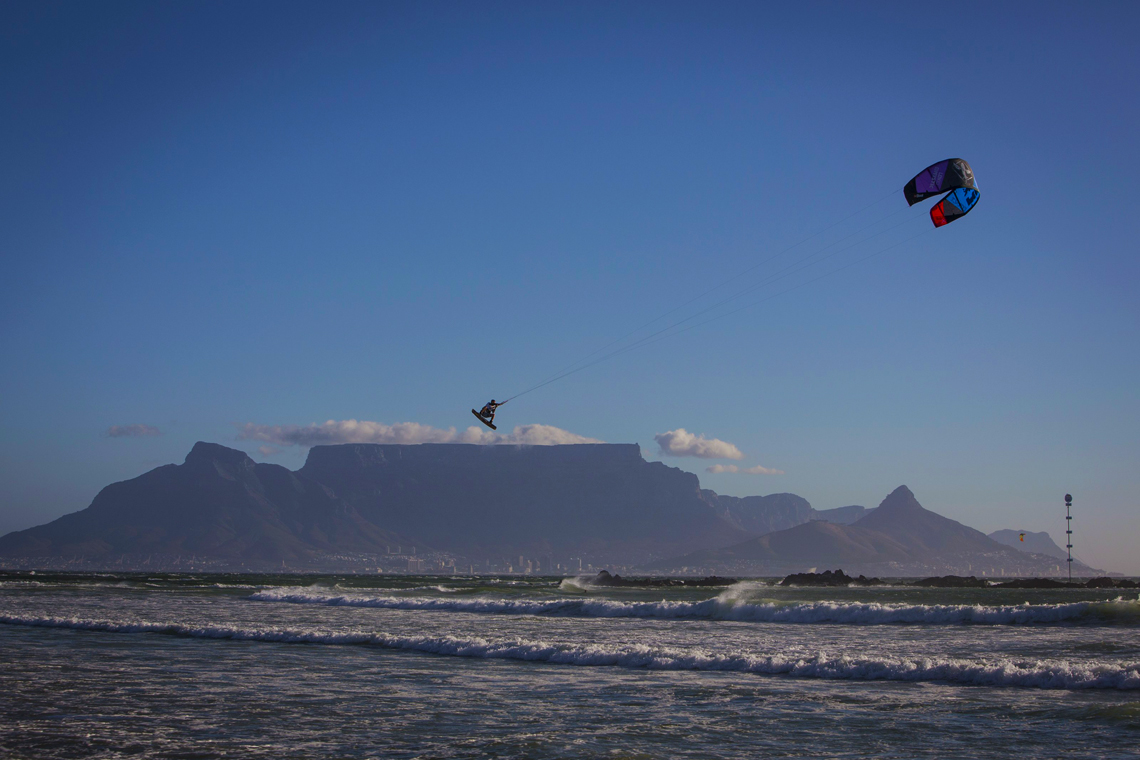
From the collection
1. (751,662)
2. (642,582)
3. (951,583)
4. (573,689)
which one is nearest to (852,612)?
(751,662)

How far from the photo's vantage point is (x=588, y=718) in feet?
41.3

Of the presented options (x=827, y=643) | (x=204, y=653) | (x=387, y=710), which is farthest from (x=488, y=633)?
(x=387, y=710)

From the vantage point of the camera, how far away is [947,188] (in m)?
24.9

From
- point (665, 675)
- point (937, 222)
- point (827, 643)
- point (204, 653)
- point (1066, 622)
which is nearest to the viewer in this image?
point (665, 675)

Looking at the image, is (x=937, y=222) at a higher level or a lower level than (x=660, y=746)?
higher

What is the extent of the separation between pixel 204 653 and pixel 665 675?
11.9 metres

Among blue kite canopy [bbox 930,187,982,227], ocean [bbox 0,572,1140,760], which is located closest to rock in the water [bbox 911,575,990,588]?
ocean [bbox 0,572,1140,760]

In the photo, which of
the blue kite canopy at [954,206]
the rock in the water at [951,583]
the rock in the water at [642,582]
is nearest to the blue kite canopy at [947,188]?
the blue kite canopy at [954,206]

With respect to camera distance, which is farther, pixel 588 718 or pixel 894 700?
pixel 894 700

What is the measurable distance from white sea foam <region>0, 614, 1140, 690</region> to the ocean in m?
0.06

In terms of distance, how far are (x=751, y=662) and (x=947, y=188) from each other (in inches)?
617

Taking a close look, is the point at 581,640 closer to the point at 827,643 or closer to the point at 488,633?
the point at 488,633

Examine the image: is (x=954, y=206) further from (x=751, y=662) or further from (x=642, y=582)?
(x=642, y=582)

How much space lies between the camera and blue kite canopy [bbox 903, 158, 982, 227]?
24984 mm
